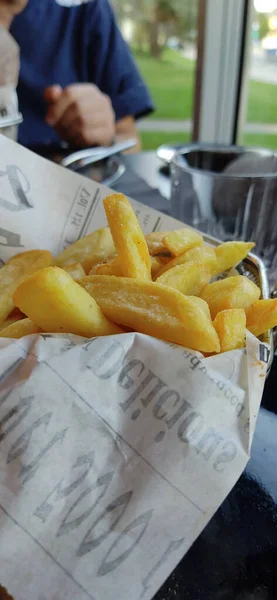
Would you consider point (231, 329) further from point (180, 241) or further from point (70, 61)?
point (70, 61)

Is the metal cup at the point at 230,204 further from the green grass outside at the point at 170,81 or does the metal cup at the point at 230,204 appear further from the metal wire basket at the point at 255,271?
the green grass outside at the point at 170,81

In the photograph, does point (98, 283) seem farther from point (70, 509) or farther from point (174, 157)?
point (174, 157)

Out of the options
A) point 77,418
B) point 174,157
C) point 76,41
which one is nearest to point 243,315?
point 77,418

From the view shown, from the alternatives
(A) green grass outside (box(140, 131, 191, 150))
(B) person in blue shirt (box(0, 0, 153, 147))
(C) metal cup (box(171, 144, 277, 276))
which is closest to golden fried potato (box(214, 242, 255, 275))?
(C) metal cup (box(171, 144, 277, 276))

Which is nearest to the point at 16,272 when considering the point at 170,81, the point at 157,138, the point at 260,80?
the point at 260,80

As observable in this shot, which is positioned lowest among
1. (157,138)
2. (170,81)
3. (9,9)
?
(157,138)

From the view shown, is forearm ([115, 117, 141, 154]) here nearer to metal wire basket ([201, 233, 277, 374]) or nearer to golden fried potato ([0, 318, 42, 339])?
metal wire basket ([201, 233, 277, 374])

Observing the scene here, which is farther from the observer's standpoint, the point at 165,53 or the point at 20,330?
the point at 165,53
